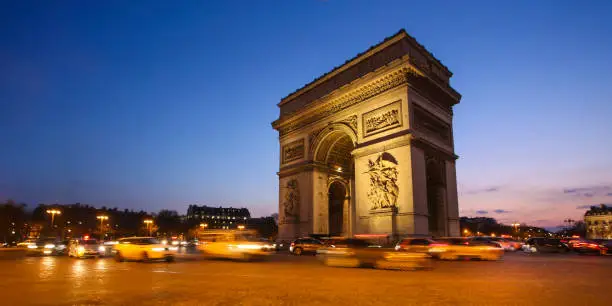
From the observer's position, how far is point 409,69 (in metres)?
26.0

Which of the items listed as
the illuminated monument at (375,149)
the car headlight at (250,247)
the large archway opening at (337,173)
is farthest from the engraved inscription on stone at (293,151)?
the car headlight at (250,247)

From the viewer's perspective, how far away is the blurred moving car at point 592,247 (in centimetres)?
2472

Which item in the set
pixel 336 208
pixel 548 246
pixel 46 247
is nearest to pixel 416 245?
pixel 548 246

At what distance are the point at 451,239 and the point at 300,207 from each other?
50.0 feet

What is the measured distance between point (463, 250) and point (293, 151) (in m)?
18.9

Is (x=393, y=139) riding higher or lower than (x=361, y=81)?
lower

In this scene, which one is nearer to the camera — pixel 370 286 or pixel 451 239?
pixel 370 286

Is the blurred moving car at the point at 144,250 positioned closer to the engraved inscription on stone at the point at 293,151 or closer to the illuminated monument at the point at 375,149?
the illuminated monument at the point at 375,149

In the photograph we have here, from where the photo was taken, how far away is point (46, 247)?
1102 inches

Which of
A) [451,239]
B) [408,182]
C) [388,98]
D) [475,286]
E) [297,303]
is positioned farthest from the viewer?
[388,98]

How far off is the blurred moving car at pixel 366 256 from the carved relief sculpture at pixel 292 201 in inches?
711

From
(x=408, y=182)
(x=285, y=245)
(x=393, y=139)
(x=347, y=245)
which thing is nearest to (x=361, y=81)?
(x=393, y=139)

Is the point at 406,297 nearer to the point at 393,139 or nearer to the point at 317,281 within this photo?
the point at 317,281

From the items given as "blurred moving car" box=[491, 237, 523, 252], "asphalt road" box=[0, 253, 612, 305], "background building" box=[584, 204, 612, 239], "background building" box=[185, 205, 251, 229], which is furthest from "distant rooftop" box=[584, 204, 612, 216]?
"asphalt road" box=[0, 253, 612, 305]
